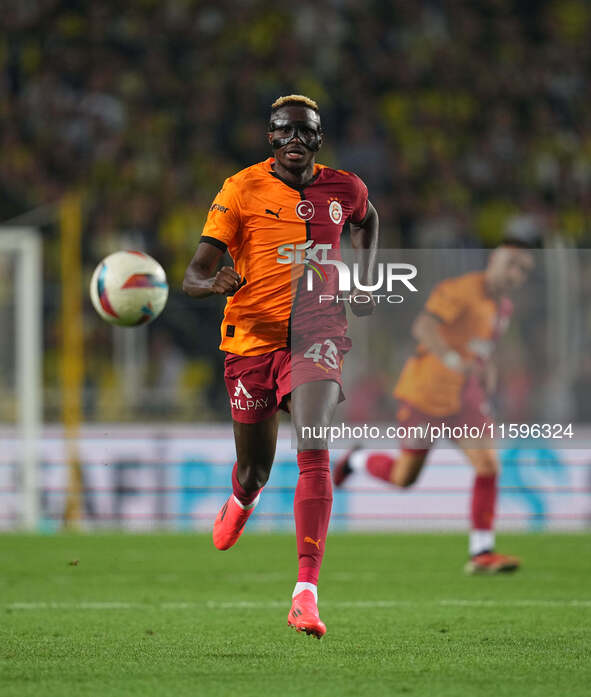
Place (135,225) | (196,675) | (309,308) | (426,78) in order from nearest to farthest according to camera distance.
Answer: (196,675) < (309,308) < (135,225) < (426,78)

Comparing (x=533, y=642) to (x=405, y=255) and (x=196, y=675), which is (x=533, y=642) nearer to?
(x=196, y=675)

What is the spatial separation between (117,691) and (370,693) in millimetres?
772

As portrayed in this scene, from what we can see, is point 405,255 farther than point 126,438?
No

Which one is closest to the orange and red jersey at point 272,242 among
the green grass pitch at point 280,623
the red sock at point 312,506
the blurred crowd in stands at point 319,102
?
the red sock at point 312,506

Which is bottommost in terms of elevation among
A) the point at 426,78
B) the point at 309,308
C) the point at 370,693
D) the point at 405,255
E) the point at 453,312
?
the point at 370,693

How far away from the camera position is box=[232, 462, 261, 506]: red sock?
5789 mm

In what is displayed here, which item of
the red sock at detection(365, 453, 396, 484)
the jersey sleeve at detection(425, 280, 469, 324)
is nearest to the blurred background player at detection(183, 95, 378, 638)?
the jersey sleeve at detection(425, 280, 469, 324)

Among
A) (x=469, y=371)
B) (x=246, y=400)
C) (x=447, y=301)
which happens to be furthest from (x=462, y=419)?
(x=246, y=400)

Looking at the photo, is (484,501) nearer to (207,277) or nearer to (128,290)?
(128,290)

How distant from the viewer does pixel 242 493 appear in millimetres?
5824

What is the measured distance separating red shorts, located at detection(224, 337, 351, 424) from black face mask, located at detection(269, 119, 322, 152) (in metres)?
0.80

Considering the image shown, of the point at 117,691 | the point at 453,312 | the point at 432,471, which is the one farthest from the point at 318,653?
the point at 432,471

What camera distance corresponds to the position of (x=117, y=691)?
3.94 metres

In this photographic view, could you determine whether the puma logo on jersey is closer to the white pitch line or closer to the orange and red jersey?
the orange and red jersey
